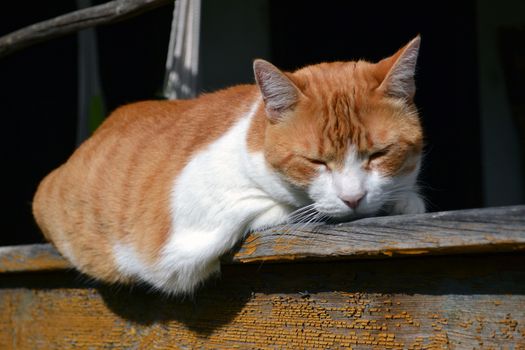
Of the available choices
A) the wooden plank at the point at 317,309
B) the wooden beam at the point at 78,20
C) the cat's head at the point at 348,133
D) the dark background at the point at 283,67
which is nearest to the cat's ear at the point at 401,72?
the cat's head at the point at 348,133

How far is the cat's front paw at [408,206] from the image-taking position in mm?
1865

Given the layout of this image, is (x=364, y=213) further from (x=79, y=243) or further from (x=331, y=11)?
(x=331, y=11)

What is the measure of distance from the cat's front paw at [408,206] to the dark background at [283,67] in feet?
8.49

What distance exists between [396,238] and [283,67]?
3033 millimetres

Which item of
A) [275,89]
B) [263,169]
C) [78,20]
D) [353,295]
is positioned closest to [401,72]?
[275,89]

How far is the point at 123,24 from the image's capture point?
461 centimetres

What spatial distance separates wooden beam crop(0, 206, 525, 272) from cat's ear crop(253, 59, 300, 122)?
317 mm

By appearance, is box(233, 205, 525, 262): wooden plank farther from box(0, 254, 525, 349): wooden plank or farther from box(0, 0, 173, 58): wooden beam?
box(0, 0, 173, 58): wooden beam

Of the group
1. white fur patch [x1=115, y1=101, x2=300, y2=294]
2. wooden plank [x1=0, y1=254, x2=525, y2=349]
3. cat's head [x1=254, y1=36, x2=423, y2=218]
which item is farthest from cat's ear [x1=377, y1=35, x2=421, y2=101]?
wooden plank [x1=0, y1=254, x2=525, y2=349]

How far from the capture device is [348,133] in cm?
182

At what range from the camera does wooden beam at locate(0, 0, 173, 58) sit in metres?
2.48

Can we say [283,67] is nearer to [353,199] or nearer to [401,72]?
[401,72]

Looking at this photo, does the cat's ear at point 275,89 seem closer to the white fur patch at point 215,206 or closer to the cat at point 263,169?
the cat at point 263,169

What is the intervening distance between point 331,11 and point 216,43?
76cm
